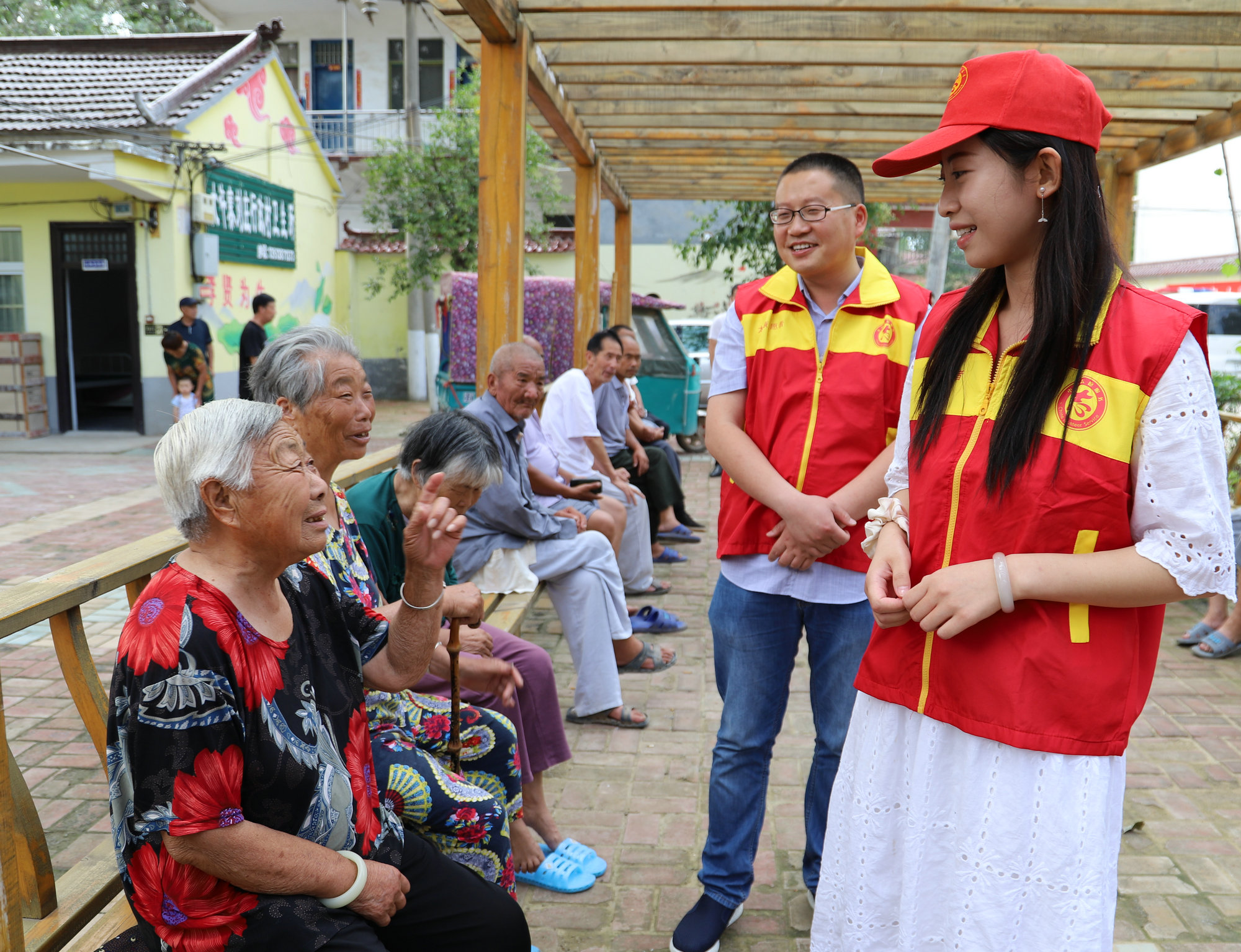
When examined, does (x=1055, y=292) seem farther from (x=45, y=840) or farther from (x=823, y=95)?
(x=823, y=95)

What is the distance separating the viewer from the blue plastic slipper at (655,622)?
5590 mm

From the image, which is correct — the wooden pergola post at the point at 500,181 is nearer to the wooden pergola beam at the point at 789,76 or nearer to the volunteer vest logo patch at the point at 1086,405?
the wooden pergola beam at the point at 789,76

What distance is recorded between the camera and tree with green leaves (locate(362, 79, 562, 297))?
56.5 feet

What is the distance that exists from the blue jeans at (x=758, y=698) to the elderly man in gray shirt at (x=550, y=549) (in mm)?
1593

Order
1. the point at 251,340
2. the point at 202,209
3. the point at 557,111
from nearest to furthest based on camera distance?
1. the point at 557,111
2. the point at 251,340
3. the point at 202,209

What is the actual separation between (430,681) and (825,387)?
1407 mm

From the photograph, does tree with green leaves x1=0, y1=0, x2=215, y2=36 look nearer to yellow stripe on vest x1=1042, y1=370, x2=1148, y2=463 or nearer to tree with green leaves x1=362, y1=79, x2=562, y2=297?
tree with green leaves x1=362, y1=79, x2=562, y2=297

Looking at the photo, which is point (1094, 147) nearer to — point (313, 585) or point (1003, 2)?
point (313, 585)

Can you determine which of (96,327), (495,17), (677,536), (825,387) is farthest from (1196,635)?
(96,327)

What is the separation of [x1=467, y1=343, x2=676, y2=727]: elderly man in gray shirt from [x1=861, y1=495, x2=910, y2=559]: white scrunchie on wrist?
95.6 inches

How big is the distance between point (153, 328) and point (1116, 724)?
14.2m

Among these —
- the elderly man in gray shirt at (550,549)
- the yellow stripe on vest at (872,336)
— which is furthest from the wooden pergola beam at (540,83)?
the yellow stripe on vest at (872,336)

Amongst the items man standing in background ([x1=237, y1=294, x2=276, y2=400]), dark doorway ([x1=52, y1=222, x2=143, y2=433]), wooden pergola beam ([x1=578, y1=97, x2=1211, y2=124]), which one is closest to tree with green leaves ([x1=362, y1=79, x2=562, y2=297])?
dark doorway ([x1=52, y1=222, x2=143, y2=433])

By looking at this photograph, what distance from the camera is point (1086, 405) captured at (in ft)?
5.02
